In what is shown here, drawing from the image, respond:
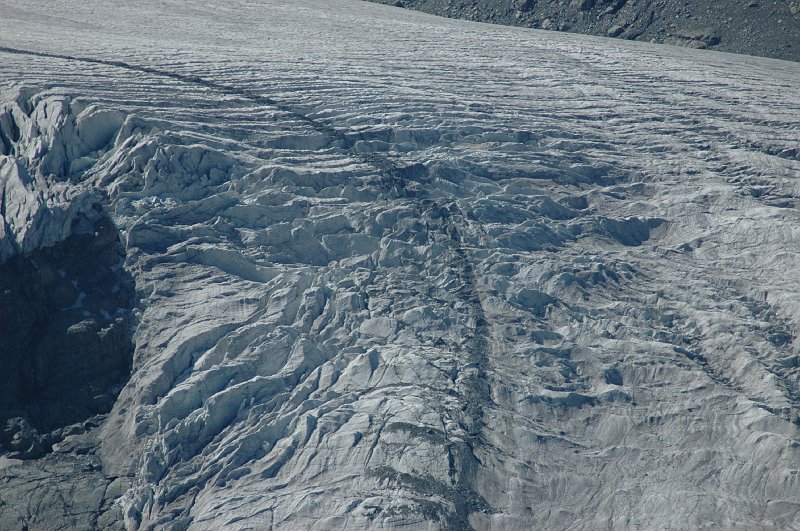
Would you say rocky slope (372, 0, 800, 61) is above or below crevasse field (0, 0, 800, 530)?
above

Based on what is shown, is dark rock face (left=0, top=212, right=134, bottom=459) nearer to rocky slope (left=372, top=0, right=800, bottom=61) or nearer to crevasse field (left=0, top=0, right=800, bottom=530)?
crevasse field (left=0, top=0, right=800, bottom=530)

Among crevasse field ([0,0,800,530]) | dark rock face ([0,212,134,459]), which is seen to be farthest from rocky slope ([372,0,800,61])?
dark rock face ([0,212,134,459])

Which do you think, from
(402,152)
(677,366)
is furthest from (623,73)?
(677,366)

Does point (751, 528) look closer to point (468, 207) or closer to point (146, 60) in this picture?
point (468, 207)

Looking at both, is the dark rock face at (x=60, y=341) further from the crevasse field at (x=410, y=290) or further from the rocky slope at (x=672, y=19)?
the rocky slope at (x=672, y=19)

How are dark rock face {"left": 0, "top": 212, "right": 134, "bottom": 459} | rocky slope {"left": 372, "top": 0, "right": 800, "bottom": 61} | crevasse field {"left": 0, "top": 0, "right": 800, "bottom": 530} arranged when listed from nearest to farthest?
crevasse field {"left": 0, "top": 0, "right": 800, "bottom": 530} < dark rock face {"left": 0, "top": 212, "right": 134, "bottom": 459} < rocky slope {"left": 372, "top": 0, "right": 800, "bottom": 61}

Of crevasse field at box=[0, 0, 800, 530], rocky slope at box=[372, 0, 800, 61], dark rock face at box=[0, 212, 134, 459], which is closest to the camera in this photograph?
crevasse field at box=[0, 0, 800, 530]

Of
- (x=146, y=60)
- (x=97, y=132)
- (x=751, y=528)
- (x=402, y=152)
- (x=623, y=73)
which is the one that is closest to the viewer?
(x=751, y=528)
